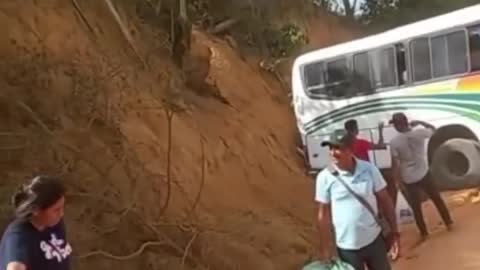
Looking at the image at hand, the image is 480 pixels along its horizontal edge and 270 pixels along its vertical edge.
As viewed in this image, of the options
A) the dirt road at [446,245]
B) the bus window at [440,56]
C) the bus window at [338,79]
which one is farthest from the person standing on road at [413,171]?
the bus window at [338,79]

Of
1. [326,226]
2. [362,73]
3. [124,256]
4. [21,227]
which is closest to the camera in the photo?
[21,227]

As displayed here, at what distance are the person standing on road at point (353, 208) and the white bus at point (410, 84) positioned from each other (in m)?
5.55

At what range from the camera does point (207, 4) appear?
1669 centimetres

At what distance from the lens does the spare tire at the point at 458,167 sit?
42.7 feet

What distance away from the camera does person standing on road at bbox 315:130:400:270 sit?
5668mm

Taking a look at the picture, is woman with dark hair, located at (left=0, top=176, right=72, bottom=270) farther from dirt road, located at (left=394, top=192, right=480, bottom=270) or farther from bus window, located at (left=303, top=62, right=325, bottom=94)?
bus window, located at (left=303, top=62, right=325, bottom=94)

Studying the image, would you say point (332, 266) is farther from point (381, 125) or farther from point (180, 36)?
point (381, 125)

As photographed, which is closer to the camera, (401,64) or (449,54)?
(449,54)

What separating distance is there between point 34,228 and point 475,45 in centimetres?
1005

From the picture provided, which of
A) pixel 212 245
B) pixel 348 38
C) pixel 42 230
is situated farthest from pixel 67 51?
pixel 348 38

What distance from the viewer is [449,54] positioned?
43.0 feet

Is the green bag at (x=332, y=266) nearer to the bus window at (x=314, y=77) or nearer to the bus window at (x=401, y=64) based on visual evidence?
the bus window at (x=401, y=64)

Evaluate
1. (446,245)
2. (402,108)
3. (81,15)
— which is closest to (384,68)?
(402,108)

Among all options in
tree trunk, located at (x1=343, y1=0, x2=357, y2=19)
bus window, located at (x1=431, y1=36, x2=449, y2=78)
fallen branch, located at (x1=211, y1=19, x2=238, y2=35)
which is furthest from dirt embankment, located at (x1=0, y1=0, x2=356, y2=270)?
tree trunk, located at (x1=343, y1=0, x2=357, y2=19)
